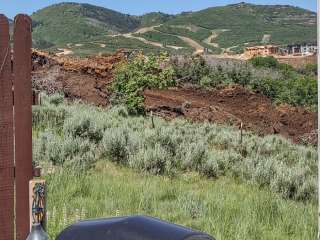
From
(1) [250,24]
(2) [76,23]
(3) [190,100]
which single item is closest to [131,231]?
(3) [190,100]

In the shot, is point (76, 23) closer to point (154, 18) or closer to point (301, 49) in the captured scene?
point (154, 18)

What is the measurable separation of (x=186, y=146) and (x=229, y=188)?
6.46ft

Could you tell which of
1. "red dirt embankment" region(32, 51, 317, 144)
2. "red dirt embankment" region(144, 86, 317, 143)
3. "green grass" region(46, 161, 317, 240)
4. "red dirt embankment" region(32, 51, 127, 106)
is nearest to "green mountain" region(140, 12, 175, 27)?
"red dirt embankment" region(32, 51, 127, 106)

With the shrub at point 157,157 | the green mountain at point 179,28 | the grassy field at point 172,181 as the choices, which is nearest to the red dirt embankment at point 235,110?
the grassy field at point 172,181

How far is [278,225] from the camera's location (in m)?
5.79

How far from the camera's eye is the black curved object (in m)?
2.44

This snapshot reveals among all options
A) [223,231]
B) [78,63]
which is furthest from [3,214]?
[78,63]

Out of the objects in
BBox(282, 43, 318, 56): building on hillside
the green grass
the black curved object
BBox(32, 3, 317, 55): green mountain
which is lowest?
the green grass

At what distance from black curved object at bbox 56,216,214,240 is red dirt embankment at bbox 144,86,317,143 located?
1493 centimetres

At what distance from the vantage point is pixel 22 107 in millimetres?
4125

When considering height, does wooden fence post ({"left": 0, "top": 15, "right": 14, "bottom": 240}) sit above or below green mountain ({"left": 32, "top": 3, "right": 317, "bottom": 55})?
below

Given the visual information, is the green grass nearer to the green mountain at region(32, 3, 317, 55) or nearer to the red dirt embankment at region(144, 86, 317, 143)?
the red dirt embankment at region(144, 86, 317, 143)

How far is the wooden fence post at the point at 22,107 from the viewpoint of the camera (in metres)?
4.09

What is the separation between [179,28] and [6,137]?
5311 inches
